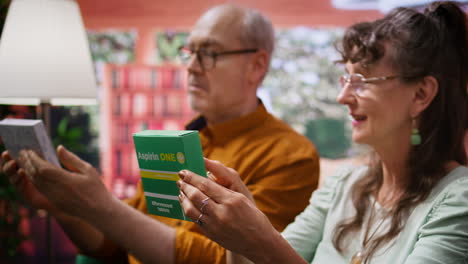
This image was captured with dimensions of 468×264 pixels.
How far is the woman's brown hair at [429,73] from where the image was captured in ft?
3.83

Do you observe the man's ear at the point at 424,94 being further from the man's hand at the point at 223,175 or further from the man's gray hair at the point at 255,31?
the man's gray hair at the point at 255,31

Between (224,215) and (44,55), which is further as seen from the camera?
(44,55)

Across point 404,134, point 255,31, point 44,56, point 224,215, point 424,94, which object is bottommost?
point 224,215

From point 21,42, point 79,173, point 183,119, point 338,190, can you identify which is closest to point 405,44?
point 338,190

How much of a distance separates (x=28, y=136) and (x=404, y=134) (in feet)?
3.42

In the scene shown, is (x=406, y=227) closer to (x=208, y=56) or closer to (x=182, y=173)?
(x=182, y=173)

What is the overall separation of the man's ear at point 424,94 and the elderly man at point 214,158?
0.55 meters

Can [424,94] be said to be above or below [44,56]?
below

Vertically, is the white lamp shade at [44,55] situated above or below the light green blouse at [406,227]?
above

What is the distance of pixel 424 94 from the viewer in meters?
1.20

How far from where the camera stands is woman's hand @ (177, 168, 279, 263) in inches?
34.7

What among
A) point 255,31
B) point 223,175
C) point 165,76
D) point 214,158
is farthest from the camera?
point 165,76

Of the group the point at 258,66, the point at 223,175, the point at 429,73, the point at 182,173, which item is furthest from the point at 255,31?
the point at 182,173

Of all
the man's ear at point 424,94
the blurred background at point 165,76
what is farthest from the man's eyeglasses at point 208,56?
the blurred background at point 165,76
